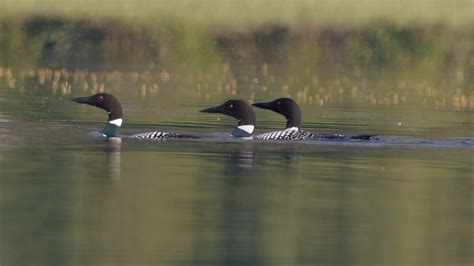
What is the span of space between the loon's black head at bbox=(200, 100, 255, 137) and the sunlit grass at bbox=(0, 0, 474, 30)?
860 inches

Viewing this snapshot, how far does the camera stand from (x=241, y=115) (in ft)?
77.8

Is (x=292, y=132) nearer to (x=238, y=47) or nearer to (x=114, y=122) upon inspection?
(x=114, y=122)

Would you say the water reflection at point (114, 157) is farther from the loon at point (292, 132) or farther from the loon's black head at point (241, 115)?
the loon at point (292, 132)


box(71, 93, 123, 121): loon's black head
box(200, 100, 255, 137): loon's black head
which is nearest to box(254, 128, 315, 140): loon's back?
box(200, 100, 255, 137): loon's black head

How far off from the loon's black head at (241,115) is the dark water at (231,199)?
440 millimetres

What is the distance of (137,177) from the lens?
56.8 feet

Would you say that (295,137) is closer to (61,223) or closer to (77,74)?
(61,223)

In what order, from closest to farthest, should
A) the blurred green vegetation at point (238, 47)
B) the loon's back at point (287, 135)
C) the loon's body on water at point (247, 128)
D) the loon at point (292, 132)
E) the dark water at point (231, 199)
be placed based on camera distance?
the dark water at point (231, 199), the loon at point (292, 132), the loon's back at point (287, 135), the loon's body on water at point (247, 128), the blurred green vegetation at point (238, 47)

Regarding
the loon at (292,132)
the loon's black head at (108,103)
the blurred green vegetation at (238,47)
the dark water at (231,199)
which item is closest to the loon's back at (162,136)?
the dark water at (231,199)

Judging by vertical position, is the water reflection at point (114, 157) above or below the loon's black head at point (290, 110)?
below

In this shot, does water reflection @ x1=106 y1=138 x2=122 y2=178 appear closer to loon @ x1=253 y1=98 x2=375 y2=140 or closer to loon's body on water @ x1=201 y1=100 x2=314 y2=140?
loon's body on water @ x1=201 y1=100 x2=314 y2=140

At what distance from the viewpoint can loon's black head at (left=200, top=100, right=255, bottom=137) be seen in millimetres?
23219

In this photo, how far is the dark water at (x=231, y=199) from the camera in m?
12.9

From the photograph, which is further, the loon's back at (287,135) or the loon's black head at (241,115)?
Result: the loon's black head at (241,115)
